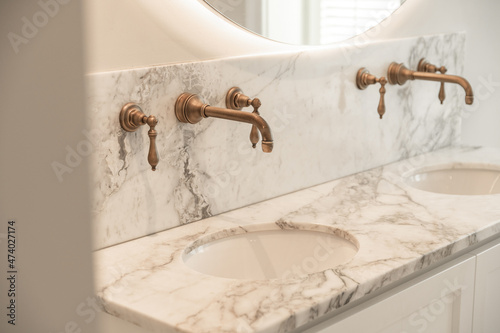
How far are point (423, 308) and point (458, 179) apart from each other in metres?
0.75

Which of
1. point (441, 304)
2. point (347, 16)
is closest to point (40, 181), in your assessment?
point (441, 304)

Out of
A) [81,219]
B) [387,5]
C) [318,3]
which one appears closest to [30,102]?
[81,219]

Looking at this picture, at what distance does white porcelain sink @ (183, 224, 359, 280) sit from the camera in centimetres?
134

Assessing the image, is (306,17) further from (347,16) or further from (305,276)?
(305,276)

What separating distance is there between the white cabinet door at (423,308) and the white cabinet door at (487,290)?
3 cm

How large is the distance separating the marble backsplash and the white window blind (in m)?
0.04

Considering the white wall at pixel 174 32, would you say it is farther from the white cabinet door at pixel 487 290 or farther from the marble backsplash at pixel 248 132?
the white cabinet door at pixel 487 290

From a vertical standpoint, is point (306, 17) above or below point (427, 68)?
above

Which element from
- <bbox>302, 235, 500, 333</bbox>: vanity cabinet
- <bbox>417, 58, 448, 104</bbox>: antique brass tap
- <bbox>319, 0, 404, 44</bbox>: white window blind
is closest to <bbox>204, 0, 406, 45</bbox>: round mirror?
<bbox>319, 0, 404, 44</bbox>: white window blind

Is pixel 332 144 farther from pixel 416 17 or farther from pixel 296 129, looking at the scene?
pixel 416 17

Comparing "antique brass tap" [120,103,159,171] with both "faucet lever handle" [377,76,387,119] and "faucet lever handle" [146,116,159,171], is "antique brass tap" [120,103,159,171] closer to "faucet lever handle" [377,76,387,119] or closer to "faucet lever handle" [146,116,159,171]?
"faucet lever handle" [146,116,159,171]

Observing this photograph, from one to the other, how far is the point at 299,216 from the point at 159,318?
537mm

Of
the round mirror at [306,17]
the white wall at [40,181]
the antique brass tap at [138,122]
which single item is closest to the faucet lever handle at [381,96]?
the round mirror at [306,17]

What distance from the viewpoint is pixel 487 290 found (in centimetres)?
141
